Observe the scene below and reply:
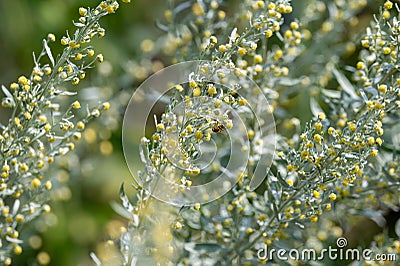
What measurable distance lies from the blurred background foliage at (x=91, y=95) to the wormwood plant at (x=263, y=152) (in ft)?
0.43

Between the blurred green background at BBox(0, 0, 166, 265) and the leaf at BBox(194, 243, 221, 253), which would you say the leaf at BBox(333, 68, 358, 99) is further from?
the blurred green background at BBox(0, 0, 166, 265)

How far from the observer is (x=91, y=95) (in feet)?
4.43

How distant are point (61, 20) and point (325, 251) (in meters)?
1.12

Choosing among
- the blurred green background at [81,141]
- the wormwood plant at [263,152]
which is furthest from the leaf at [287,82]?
the blurred green background at [81,141]

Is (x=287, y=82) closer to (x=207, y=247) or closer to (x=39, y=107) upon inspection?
(x=207, y=247)

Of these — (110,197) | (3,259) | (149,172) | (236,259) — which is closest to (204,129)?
(149,172)

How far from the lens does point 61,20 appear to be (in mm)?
1787

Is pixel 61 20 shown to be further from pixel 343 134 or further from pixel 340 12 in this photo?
pixel 343 134

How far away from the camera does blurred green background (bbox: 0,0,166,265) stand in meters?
1.39

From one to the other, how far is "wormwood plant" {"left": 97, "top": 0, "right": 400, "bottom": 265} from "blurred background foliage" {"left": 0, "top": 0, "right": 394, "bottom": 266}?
13 cm

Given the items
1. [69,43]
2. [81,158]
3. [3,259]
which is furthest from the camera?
[81,158]

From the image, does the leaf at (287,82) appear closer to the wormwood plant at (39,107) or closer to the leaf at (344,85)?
the leaf at (344,85)
